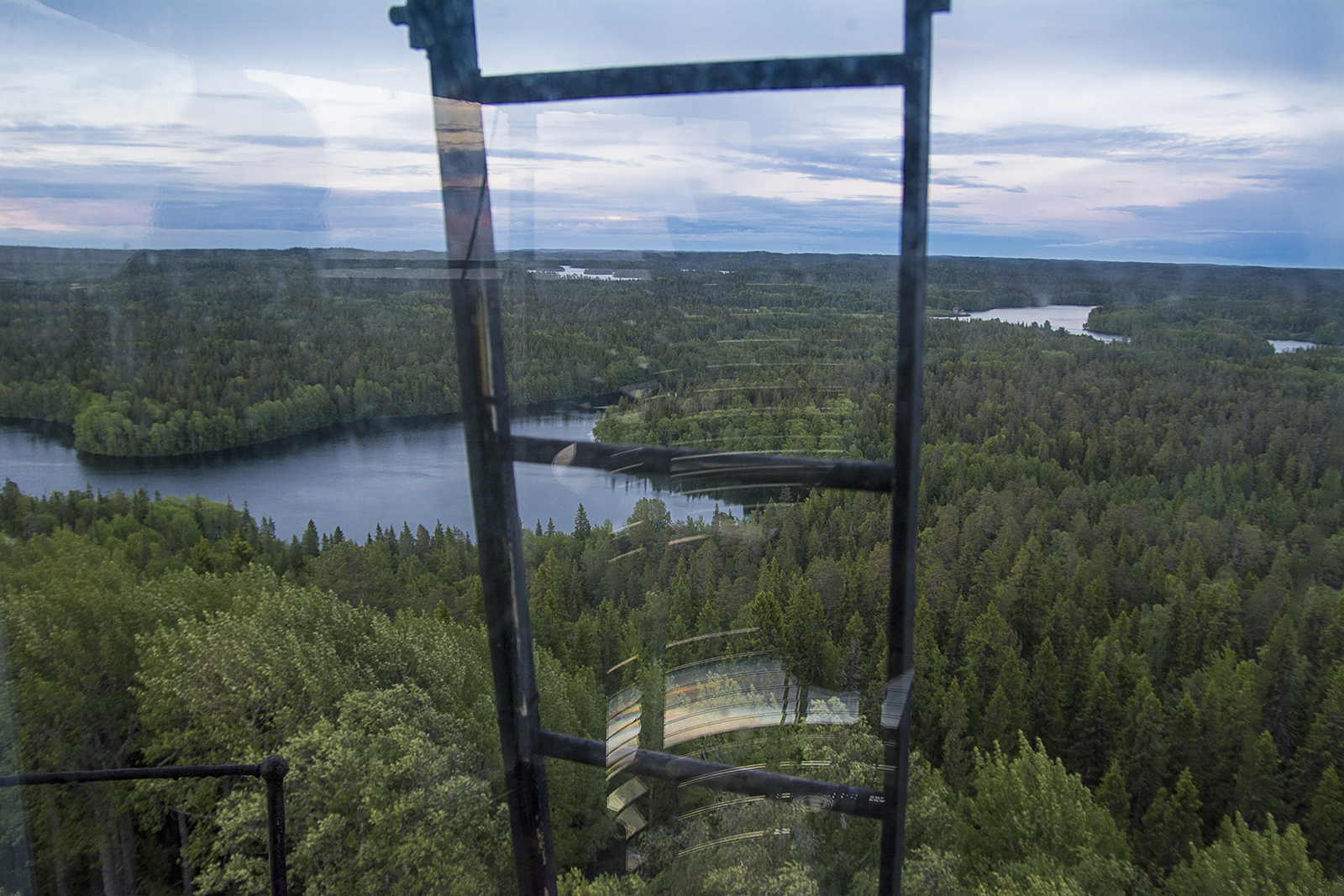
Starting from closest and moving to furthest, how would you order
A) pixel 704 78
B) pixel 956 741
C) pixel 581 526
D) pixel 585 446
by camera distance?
pixel 704 78 < pixel 585 446 < pixel 581 526 < pixel 956 741

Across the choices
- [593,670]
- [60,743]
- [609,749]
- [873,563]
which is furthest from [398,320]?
[60,743]

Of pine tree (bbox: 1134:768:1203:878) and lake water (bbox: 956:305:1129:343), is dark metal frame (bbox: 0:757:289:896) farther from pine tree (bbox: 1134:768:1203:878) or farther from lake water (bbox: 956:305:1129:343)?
pine tree (bbox: 1134:768:1203:878)

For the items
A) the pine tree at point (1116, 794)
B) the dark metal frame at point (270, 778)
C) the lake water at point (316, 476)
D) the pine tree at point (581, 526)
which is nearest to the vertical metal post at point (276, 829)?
the dark metal frame at point (270, 778)

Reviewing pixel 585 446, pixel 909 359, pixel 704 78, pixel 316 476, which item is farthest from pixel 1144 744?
pixel 316 476

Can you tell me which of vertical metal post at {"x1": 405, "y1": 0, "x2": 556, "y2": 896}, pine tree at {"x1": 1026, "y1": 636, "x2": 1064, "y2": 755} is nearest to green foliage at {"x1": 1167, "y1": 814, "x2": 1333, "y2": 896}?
pine tree at {"x1": 1026, "y1": 636, "x2": 1064, "y2": 755}

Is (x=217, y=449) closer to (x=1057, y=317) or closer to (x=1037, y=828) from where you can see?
(x=1057, y=317)

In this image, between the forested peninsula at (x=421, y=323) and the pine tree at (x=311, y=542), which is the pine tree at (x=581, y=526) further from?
the pine tree at (x=311, y=542)

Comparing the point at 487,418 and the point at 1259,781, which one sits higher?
the point at 487,418
